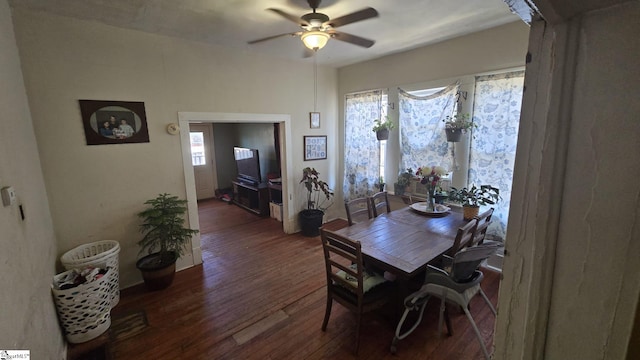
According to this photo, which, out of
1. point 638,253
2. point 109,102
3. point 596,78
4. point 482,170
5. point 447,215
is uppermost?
point 109,102

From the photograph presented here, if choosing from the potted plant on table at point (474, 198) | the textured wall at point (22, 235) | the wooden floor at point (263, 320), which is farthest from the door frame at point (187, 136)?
the potted plant on table at point (474, 198)

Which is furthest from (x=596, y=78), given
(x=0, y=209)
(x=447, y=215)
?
(x=447, y=215)

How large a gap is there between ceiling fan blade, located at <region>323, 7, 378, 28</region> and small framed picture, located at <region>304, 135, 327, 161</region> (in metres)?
2.21

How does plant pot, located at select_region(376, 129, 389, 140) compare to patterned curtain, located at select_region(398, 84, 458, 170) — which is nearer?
patterned curtain, located at select_region(398, 84, 458, 170)

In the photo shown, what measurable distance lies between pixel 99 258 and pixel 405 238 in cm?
269

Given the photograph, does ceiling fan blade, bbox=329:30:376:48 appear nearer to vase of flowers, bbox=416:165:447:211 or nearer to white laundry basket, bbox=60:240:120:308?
vase of flowers, bbox=416:165:447:211

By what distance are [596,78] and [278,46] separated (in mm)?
3306

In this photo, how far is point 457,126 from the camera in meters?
2.93

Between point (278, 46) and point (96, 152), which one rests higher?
point (278, 46)

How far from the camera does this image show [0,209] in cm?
124

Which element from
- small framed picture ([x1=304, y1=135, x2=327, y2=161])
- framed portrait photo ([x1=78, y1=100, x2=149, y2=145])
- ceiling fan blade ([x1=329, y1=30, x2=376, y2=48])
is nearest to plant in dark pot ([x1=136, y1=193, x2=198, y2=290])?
framed portrait photo ([x1=78, y1=100, x2=149, y2=145])

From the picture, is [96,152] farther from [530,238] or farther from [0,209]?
[530,238]

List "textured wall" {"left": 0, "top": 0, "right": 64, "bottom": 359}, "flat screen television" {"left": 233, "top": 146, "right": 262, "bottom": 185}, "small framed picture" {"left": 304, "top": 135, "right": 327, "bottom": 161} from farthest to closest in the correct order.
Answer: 1. "flat screen television" {"left": 233, "top": 146, "right": 262, "bottom": 185}
2. "small framed picture" {"left": 304, "top": 135, "right": 327, "bottom": 161}
3. "textured wall" {"left": 0, "top": 0, "right": 64, "bottom": 359}

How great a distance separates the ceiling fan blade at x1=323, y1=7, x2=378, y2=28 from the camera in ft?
6.25
